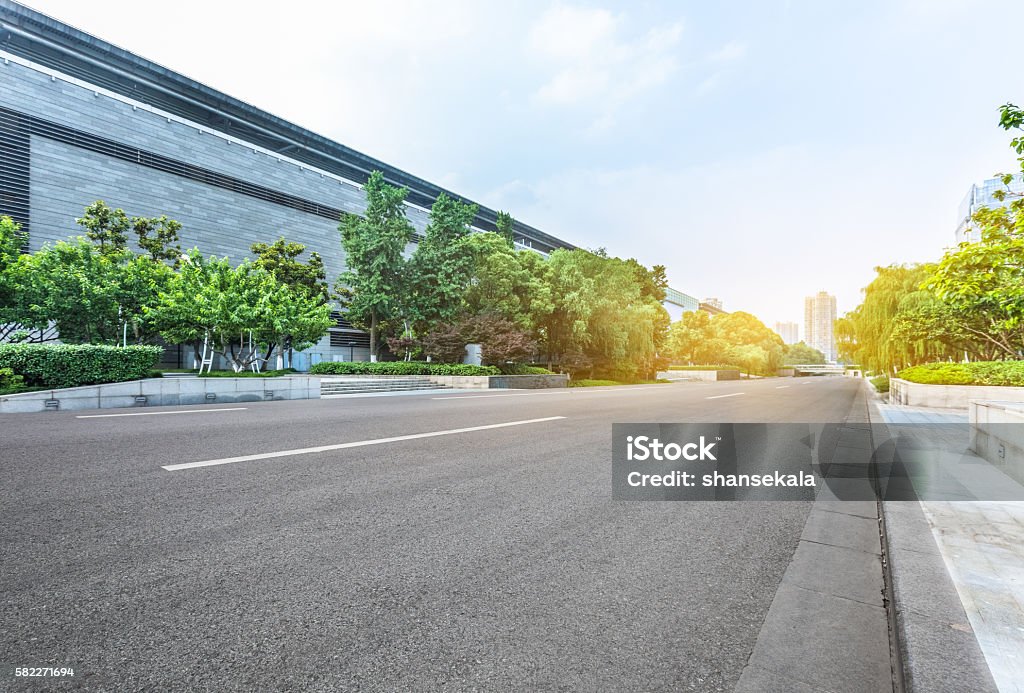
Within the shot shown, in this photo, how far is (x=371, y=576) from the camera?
8.02ft

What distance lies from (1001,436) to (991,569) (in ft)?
13.3

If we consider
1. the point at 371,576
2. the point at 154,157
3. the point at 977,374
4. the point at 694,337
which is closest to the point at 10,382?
the point at 371,576

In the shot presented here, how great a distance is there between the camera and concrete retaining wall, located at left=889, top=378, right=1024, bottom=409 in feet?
41.1

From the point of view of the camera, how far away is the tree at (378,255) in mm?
27531

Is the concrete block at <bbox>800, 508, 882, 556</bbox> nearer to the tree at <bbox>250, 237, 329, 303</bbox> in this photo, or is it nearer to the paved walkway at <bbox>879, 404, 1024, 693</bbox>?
the paved walkway at <bbox>879, 404, 1024, 693</bbox>

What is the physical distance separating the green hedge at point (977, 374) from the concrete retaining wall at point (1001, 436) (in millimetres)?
10007

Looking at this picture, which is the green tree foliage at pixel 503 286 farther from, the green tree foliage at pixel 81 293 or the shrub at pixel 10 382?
the shrub at pixel 10 382

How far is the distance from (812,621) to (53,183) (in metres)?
35.5

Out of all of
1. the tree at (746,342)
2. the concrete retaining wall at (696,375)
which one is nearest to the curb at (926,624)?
the concrete retaining wall at (696,375)

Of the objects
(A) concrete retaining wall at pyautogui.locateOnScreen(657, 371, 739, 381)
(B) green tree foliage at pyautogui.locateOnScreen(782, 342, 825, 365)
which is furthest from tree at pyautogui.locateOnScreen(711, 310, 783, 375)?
(B) green tree foliage at pyautogui.locateOnScreen(782, 342, 825, 365)

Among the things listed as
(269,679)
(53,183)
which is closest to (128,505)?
(269,679)

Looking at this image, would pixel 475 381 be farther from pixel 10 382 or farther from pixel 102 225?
pixel 102 225

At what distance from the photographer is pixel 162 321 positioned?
18.9 metres

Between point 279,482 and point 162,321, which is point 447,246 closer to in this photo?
point 162,321
